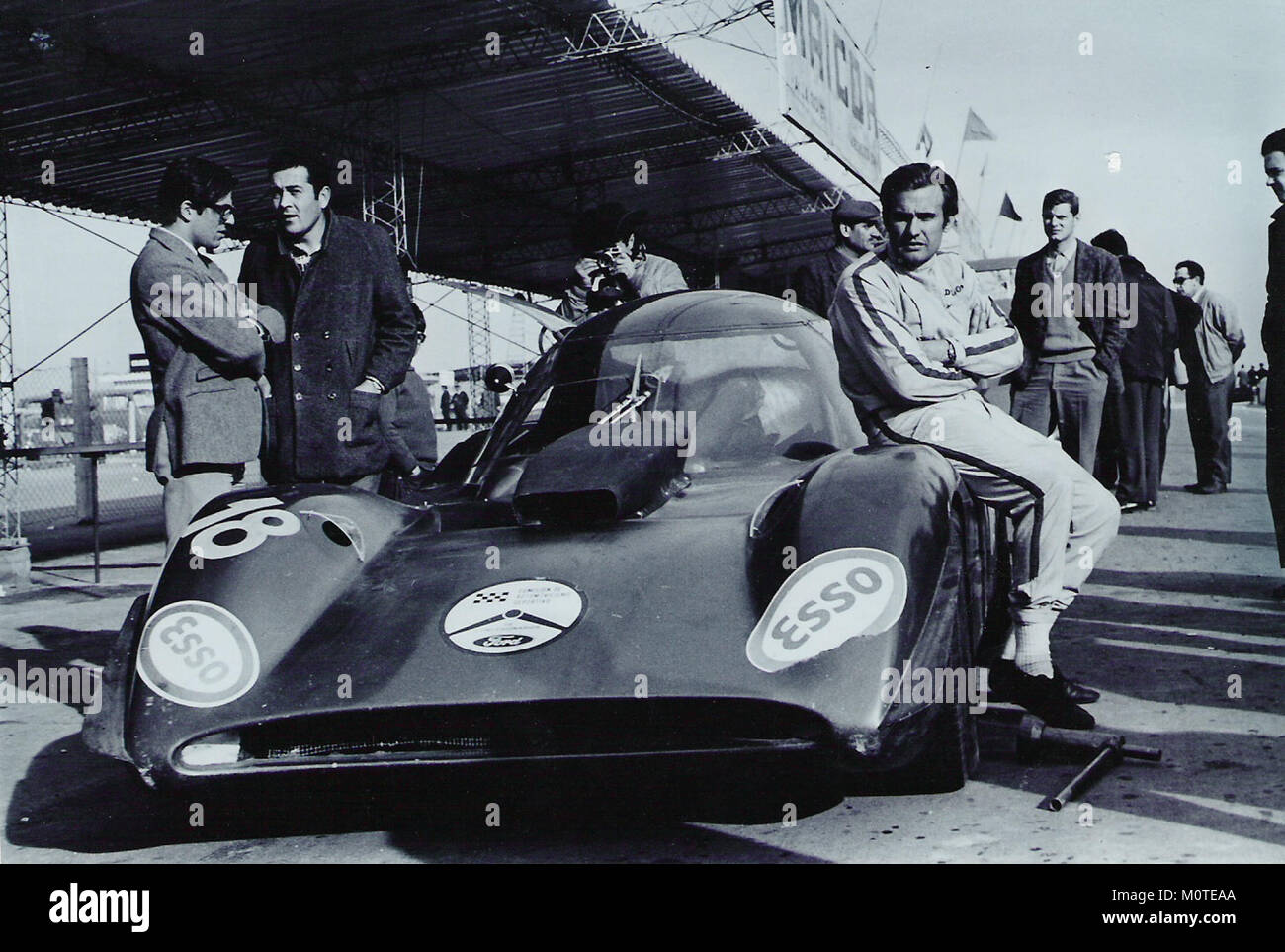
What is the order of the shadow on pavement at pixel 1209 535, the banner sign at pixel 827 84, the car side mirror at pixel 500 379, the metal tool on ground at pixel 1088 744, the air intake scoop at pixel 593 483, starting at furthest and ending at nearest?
the banner sign at pixel 827 84 < the shadow on pavement at pixel 1209 535 < the car side mirror at pixel 500 379 < the air intake scoop at pixel 593 483 < the metal tool on ground at pixel 1088 744

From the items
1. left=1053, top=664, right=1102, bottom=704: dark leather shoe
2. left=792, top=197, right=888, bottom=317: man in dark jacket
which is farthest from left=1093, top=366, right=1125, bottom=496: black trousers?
left=1053, top=664, right=1102, bottom=704: dark leather shoe

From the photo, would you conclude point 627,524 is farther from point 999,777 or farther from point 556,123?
point 556,123

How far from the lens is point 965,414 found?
3.55 metres

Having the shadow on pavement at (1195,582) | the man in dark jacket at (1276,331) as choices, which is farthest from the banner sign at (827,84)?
the man in dark jacket at (1276,331)

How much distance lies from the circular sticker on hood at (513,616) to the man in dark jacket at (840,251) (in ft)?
10.1

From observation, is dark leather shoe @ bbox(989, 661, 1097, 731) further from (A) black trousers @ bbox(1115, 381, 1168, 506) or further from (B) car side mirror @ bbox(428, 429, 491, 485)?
(A) black trousers @ bbox(1115, 381, 1168, 506)

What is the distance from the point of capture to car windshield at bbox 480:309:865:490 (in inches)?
147

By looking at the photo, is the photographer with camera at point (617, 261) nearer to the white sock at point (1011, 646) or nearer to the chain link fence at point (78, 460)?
the chain link fence at point (78, 460)

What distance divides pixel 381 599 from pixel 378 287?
55.3 inches

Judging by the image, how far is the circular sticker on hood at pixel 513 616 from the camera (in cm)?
270

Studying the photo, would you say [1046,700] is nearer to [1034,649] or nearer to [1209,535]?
[1034,649]

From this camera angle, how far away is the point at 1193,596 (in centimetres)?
543

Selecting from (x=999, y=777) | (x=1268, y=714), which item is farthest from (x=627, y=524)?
(x=1268, y=714)

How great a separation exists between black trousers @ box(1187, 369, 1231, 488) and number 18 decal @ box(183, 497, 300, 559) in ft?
27.4
